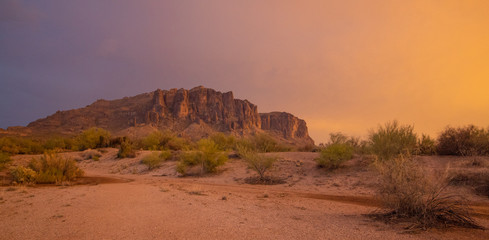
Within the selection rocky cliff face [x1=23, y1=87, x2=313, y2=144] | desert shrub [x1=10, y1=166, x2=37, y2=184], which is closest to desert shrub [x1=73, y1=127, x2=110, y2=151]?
desert shrub [x1=10, y1=166, x2=37, y2=184]

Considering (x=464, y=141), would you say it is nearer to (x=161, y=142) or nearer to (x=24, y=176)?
(x=24, y=176)

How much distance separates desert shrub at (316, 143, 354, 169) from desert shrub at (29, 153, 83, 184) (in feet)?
48.0

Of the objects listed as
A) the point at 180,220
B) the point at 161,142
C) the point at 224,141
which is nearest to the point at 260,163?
the point at 180,220

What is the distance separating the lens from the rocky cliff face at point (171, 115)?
90.1 meters

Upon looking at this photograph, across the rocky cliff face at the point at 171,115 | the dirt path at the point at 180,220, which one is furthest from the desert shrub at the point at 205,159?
the rocky cliff face at the point at 171,115

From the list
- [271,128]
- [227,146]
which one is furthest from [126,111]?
[227,146]

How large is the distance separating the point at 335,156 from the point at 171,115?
95.4 m

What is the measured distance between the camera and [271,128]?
138m

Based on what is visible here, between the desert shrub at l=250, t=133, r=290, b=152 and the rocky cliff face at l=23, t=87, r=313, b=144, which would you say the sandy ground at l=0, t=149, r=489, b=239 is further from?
the rocky cliff face at l=23, t=87, r=313, b=144

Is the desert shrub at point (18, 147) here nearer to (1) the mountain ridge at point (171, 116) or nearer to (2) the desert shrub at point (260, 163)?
(2) the desert shrub at point (260, 163)

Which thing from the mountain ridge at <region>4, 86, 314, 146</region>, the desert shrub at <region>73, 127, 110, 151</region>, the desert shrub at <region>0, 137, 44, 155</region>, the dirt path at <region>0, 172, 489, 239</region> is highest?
the mountain ridge at <region>4, 86, 314, 146</region>

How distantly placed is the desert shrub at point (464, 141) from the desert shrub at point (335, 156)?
5.49m

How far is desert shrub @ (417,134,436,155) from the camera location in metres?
15.4

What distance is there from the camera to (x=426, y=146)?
15586 millimetres
